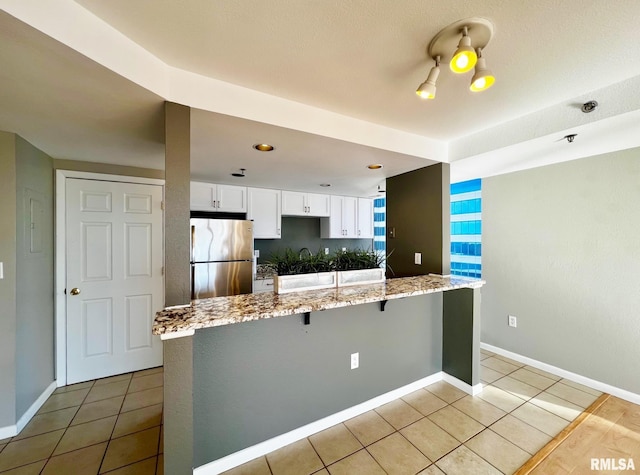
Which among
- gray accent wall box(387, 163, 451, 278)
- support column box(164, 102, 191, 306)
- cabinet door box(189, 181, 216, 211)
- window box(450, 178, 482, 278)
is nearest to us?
support column box(164, 102, 191, 306)

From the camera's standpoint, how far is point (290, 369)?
1757 mm

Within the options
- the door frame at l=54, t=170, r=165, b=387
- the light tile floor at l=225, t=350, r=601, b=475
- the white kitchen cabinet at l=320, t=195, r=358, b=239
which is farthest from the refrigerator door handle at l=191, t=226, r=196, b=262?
the white kitchen cabinet at l=320, t=195, r=358, b=239

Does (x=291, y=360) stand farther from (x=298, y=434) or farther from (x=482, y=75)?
(x=482, y=75)

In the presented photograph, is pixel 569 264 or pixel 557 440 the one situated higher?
pixel 569 264

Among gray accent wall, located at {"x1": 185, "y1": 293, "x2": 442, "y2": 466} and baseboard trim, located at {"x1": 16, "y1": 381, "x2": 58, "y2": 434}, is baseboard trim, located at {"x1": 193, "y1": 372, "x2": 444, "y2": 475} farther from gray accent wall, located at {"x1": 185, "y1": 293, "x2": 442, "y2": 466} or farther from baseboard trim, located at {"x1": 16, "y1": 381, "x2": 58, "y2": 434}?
baseboard trim, located at {"x1": 16, "y1": 381, "x2": 58, "y2": 434}

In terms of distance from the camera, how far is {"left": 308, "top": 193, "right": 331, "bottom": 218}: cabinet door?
4.01 metres

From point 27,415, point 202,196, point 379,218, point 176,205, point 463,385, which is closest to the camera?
point 176,205

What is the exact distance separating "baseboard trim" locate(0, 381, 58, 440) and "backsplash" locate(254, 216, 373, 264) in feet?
8.03

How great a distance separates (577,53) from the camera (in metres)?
1.29

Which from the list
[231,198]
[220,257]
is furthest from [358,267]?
[231,198]

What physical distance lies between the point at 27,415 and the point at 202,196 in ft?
7.76

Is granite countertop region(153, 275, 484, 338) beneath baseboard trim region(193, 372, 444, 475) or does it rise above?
above

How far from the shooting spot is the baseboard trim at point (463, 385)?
2.30m

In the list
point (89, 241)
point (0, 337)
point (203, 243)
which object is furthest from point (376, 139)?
point (0, 337)
